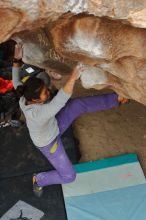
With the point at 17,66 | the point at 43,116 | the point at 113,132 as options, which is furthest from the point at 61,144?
the point at 113,132

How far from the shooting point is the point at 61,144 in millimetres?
3098

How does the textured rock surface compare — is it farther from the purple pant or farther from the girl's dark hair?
the purple pant

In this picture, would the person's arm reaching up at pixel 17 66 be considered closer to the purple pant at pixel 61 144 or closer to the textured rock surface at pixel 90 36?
the textured rock surface at pixel 90 36

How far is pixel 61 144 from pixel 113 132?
0.88 metres

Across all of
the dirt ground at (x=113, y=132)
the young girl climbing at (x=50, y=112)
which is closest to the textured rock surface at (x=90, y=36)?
the young girl climbing at (x=50, y=112)

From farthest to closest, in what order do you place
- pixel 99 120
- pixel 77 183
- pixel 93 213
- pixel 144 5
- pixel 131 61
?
pixel 99 120, pixel 77 183, pixel 93 213, pixel 131 61, pixel 144 5

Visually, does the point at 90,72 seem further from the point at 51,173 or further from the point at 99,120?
the point at 99,120

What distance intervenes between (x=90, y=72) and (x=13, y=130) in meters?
1.61

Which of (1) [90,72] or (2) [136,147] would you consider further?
(2) [136,147]

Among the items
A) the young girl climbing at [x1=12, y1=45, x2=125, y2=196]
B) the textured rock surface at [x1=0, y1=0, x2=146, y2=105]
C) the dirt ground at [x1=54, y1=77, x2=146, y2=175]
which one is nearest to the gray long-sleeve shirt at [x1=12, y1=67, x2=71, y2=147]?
the young girl climbing at [x1=12, y1=45, x2=125, y2=196]

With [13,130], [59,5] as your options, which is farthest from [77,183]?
[59,5]

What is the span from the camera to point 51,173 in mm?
3193

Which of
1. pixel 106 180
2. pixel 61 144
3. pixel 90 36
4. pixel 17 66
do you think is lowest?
pixel 106 180

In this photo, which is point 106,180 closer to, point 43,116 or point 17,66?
point 43,116
